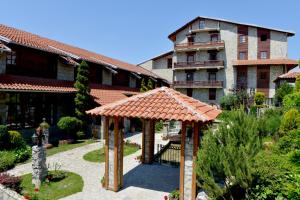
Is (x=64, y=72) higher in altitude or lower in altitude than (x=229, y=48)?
lower

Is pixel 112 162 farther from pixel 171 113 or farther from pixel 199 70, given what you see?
pixel 199 70

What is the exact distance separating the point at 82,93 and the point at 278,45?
104 ft

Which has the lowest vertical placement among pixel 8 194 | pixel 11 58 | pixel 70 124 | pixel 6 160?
pixel 8 194

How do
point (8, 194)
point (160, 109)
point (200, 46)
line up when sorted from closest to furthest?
1. point (8, 194)
2. point (160, 109)
3. point (200, 46)

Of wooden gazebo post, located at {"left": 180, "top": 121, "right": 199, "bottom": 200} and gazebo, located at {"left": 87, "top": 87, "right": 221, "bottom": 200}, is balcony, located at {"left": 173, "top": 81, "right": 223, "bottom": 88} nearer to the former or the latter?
gazebo, located at {"left": 87, "top": 87, "right": 221, "bottom": 200}

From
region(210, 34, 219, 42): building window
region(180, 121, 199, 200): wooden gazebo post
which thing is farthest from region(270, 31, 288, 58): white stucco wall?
region(180, 121, 199, 200): wooden gazebo post

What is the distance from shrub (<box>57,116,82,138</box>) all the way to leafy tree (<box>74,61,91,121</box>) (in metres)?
0.88

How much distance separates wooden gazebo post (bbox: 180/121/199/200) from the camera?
9545 millimetres

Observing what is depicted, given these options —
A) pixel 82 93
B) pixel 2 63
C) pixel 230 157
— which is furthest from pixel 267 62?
pixel 2 63

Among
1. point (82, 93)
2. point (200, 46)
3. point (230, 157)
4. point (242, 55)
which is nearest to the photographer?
point (230, 157)

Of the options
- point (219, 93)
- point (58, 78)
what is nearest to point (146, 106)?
point (58, 78)

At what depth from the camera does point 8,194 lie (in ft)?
31.7

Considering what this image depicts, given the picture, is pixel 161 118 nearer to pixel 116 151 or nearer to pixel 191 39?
pixel 116 151

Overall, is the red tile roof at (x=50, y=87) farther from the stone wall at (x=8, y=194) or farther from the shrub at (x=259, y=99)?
the shrub at (x=259, y=99)
